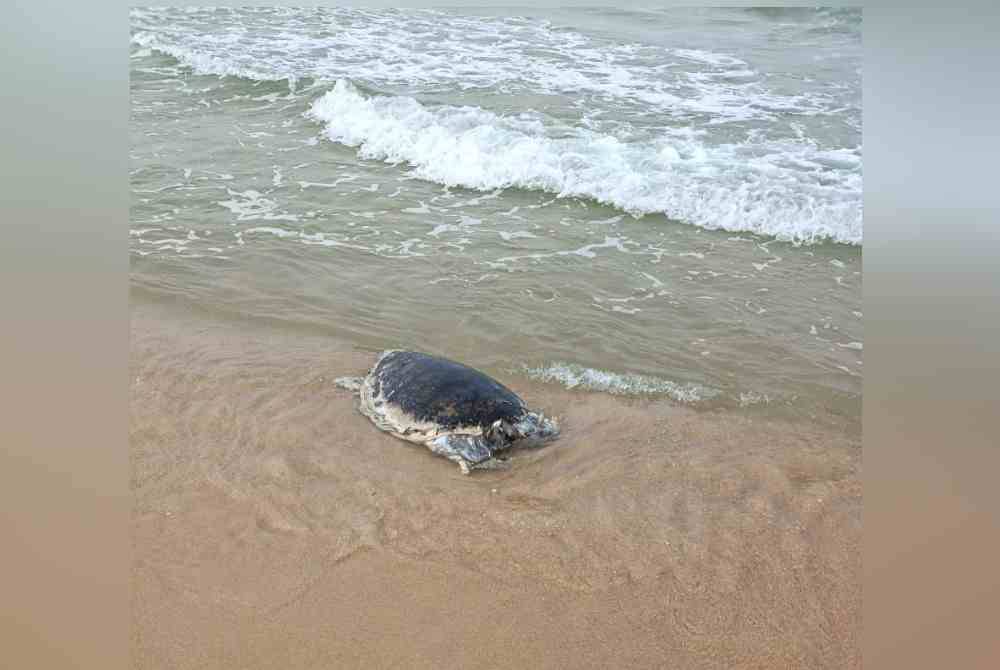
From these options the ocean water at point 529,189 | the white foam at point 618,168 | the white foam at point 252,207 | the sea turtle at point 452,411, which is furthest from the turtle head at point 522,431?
the white foam at point 252,207

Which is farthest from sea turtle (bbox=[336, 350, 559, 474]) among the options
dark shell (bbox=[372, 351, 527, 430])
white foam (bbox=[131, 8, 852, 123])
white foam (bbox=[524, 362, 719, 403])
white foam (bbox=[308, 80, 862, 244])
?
white foam (bbox=[131, 8, 852, 123])

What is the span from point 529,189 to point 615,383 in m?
1.98

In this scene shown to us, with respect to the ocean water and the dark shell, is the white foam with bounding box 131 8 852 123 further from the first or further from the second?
the dark shell

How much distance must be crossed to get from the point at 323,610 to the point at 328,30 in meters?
5.73

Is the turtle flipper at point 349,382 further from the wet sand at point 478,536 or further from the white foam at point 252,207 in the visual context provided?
the white foam at point 252,207

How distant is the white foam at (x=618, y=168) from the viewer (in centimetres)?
442

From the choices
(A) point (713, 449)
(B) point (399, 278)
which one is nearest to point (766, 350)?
(A) point (713, 449)

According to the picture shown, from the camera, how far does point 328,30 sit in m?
6.72

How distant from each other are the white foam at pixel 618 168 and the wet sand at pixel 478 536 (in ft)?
5.87

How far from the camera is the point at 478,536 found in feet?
7.53

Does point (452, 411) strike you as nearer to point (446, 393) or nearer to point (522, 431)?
point (446, 393)
